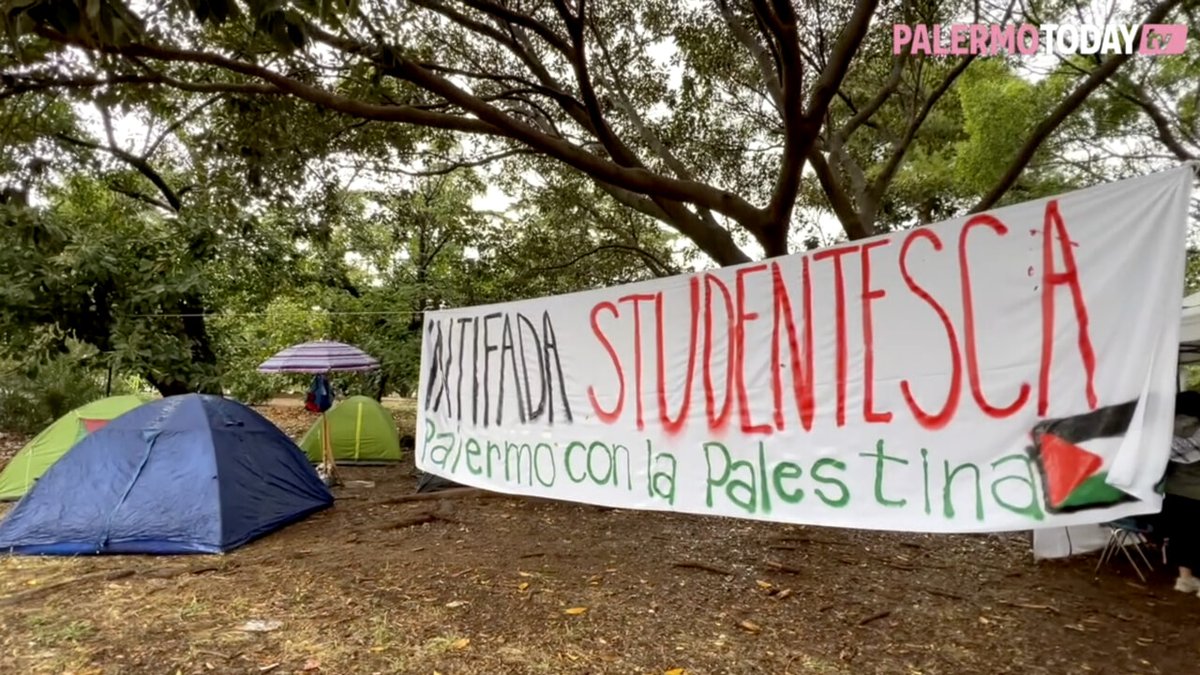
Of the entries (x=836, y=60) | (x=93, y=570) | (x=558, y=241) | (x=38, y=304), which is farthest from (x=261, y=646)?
(x=558, y=241)

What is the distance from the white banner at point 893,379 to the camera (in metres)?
1.72

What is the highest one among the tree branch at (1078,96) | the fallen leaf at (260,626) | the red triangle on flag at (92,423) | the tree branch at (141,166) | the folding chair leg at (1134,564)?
the tree branch at (141,166)

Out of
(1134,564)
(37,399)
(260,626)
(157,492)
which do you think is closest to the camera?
(260,626)

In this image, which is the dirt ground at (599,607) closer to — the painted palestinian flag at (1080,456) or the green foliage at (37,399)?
the painted palestinian flag at (1080,456)

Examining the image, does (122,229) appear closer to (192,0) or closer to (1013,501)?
(192,0)

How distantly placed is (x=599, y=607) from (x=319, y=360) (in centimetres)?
365

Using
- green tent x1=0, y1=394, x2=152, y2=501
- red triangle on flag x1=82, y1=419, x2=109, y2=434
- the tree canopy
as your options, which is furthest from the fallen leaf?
red triangle on flag x1=82, y1=419, x2=109, y2=434

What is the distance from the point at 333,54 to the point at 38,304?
159 inches

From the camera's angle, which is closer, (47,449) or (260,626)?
(260,626)

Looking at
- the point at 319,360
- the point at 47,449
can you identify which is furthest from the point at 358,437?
the point at 47,449

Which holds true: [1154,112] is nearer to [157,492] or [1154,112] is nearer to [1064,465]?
[1064,465]

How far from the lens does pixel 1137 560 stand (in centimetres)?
404

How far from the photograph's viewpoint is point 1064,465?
178 centimetres

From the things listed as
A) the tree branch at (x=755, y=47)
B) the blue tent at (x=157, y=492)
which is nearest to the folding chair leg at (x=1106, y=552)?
the tree branch at (x=755, y=47)
